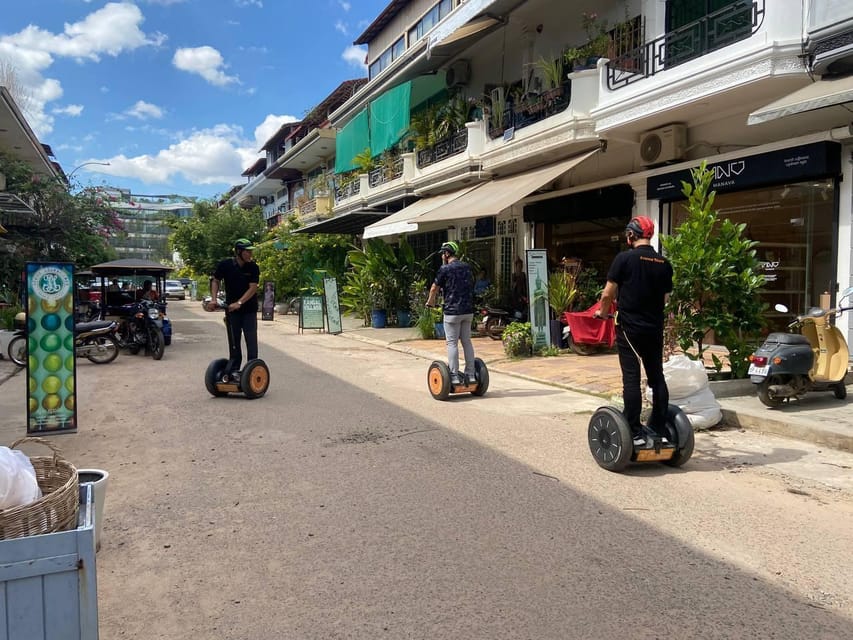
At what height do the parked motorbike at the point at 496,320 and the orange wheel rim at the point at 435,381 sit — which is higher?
the parked motorbike at the point at 496,320

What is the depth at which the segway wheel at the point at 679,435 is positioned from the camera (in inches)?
193

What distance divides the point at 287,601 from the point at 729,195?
10069 millimetres

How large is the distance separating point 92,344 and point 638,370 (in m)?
10.1

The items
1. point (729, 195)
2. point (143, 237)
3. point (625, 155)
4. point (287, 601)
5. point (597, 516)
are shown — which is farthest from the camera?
point (143, 237)

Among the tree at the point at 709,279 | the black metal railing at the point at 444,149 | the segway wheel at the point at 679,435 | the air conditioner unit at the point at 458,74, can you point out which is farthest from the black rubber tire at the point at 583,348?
the air conditioner unit at the point at 458,74

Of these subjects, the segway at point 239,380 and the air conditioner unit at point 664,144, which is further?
the air conditioner unit at point 664,144

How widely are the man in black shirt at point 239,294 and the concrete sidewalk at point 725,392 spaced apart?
418 cm

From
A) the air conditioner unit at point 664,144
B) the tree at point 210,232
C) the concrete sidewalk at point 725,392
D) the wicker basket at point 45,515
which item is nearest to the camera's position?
the wicker basket at point 45,515

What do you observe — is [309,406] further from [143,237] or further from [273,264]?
[143,237]

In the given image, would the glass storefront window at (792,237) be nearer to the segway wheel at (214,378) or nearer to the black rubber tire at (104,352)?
the segway wheel at (214,378)

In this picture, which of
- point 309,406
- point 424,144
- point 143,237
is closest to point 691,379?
point 309,406

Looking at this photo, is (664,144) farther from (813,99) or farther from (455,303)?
(455,303)

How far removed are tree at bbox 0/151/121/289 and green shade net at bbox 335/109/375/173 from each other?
820cm

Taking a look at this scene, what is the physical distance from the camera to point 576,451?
18.3 feet
